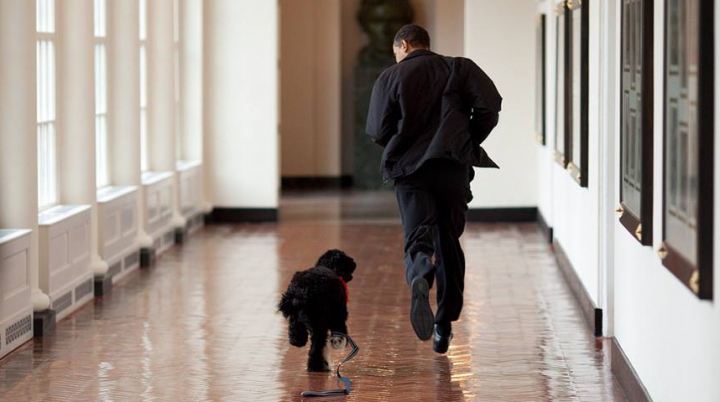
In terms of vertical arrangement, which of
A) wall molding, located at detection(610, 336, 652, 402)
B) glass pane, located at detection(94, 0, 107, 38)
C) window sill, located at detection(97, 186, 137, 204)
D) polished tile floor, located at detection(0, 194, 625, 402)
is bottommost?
polished tile floor, located at detection(0, 194, 625, 402)

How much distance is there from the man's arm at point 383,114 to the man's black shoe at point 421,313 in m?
0.89

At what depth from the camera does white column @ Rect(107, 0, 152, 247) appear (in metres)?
10.2

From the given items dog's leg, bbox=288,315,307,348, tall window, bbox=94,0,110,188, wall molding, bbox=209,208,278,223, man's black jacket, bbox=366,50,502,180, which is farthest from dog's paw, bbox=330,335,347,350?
wall molding, bbox=209,208,278,223

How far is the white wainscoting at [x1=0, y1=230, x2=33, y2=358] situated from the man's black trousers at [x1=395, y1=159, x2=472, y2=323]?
2.23m

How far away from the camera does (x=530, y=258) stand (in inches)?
438

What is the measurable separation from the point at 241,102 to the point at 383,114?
24.9 ft

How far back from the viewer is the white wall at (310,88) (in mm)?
18844

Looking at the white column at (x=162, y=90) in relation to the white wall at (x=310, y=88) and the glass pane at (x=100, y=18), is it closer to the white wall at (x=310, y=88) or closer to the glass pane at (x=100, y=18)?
the glass pane at (x=100, y=18)

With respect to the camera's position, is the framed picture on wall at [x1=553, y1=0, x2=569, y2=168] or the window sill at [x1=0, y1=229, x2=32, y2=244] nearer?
the window sill at [x1=0, y1=229, x2=32, y2=244]

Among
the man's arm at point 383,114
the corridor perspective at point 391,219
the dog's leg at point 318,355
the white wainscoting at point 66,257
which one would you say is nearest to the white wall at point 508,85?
the corridor perspective at point 391,219

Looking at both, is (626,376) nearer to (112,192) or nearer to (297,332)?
(297,332)

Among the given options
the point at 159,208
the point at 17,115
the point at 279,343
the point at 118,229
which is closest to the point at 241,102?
the point at 159,208

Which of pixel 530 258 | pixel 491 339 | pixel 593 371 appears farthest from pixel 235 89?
pixel 593 371

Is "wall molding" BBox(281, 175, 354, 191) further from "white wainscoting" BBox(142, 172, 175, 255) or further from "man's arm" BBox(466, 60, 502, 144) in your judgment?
"man's arm" BBox(466, 60, 502, 144)
